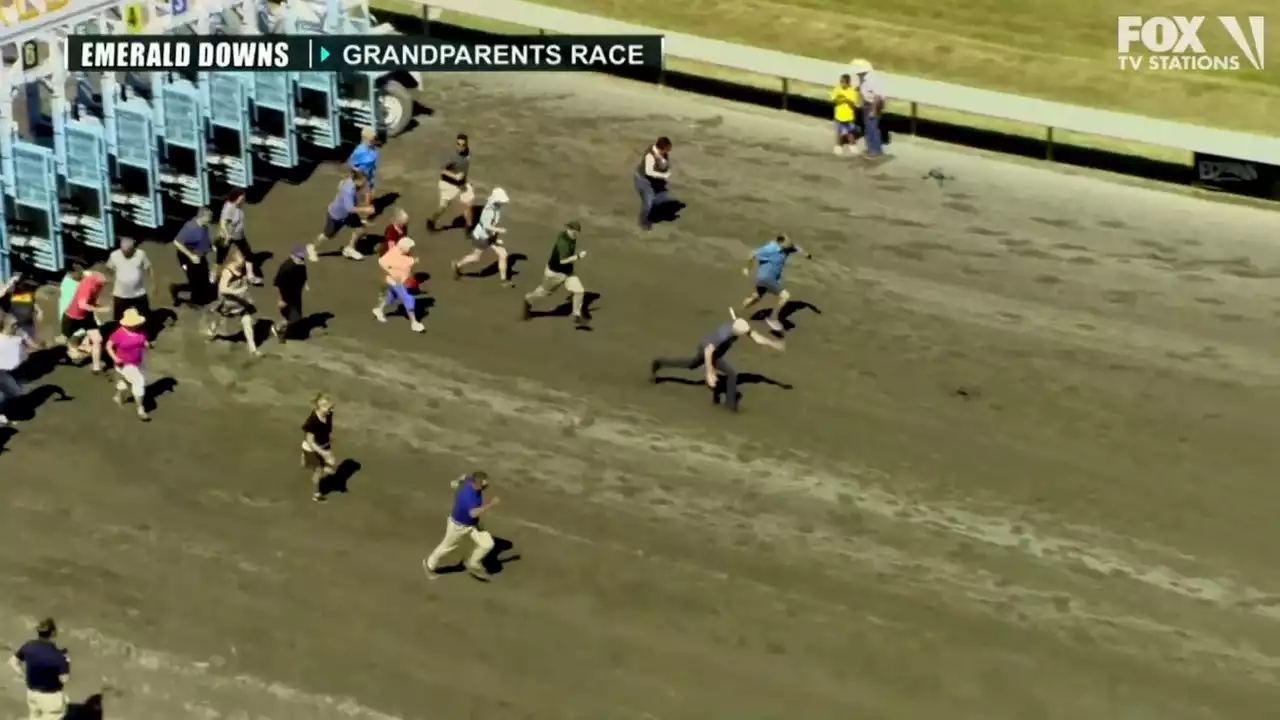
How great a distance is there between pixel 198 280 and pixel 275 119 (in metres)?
4.36

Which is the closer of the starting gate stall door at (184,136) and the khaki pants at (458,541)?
the khaki pants at (458,541)

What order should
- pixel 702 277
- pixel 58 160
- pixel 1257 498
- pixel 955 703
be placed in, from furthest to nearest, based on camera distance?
pixel 702 277, pixel 58 160, pixel 1257 498, pixel 955 703

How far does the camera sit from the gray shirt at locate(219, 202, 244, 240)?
81.0 ft

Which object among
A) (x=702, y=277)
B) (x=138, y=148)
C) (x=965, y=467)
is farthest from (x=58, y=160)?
(x=965, y=467)

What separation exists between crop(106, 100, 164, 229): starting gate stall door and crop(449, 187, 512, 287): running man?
4012mm

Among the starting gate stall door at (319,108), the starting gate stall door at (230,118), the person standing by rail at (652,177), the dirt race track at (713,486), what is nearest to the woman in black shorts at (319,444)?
the dirt race track at (713,486)

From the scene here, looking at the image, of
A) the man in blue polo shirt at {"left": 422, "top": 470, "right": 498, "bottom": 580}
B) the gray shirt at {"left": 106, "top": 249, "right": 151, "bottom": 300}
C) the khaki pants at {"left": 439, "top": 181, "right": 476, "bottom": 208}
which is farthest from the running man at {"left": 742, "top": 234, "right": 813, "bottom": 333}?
the gray shirt at {"left": 106, "top": 249, "right": 151, "bottom": 300}

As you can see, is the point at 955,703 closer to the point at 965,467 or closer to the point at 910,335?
the point at 965,467

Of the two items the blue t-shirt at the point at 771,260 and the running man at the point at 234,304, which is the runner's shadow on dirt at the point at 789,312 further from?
the running man at the point at 234,304

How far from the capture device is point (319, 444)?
21.0 metres

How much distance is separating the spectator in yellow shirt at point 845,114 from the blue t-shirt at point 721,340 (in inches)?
312

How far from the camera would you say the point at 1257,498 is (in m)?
22.7

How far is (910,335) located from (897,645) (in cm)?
673

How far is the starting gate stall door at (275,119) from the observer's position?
90.1 ft
